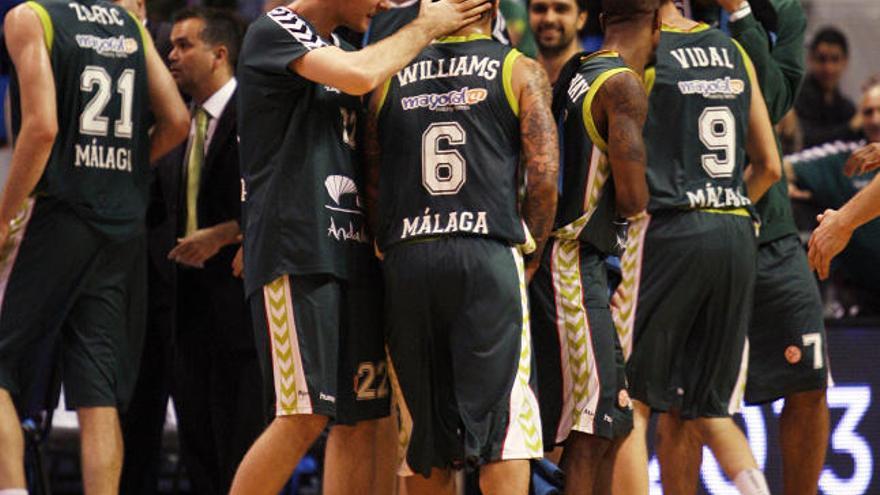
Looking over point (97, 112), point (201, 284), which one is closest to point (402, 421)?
point (97, 112)

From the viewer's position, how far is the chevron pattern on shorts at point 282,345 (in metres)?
5.95

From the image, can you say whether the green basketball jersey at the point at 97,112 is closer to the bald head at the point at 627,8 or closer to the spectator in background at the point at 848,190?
the bald head at the point at 627,8

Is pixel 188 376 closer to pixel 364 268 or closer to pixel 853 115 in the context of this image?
pixel 364 268

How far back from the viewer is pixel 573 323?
6250 mm

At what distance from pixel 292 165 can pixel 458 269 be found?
0.75 meters

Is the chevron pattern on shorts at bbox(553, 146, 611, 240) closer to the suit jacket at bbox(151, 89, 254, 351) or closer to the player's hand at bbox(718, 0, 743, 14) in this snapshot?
the player's hand at bbox(718, 0, 743, 14)

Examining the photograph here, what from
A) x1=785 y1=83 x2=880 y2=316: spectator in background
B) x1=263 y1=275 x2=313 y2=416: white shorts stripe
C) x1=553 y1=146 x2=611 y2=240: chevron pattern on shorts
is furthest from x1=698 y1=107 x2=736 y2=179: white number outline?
x1=785 y1=83 x2=880 y2=316: spectator in background

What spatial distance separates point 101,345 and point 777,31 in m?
3.56

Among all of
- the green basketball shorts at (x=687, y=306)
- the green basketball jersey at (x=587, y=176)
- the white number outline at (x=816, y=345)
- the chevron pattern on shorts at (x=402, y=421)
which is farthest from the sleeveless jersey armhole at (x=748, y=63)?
the chevron pattern on shorts at (x=402, y=421)

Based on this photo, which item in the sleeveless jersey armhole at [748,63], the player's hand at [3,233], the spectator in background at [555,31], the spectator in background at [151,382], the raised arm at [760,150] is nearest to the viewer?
the player's hand at [3,233]

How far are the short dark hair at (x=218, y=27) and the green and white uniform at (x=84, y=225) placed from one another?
0.81 m

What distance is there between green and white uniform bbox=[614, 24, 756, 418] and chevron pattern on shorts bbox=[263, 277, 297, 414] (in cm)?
160

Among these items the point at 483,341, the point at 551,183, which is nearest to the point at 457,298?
the point at 483,341

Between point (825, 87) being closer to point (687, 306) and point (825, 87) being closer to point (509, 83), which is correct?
point (687, 306)
